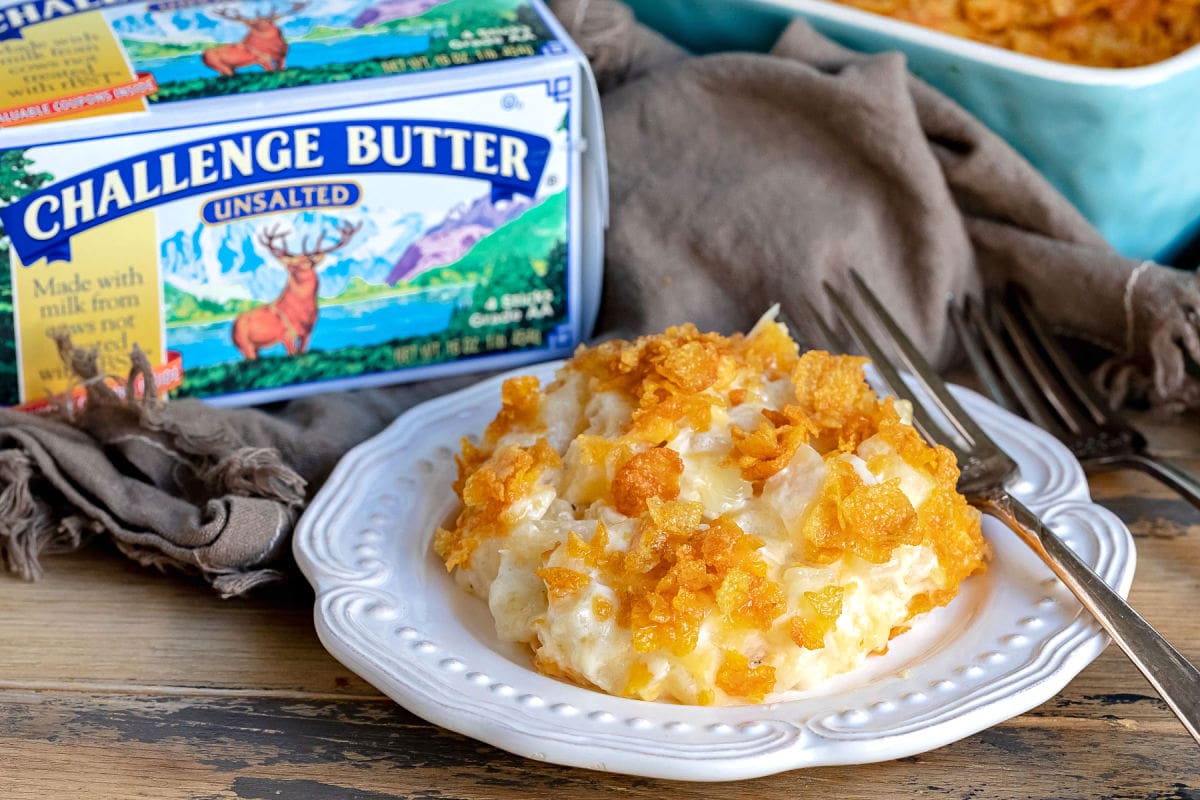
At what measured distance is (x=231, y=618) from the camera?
1565mm

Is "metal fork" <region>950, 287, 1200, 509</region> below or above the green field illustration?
below

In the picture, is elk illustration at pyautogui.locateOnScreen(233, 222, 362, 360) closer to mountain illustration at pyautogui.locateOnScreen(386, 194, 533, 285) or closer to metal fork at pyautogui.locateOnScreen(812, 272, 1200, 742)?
mountain illustration at pyautogui.locateOnScreen(386, 194, 533, 285)

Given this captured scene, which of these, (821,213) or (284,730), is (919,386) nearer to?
(821,213)

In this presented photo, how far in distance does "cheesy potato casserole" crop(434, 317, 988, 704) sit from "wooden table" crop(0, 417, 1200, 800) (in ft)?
0.41

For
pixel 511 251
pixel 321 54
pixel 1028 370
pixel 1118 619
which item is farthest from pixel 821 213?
pixel 1118 619

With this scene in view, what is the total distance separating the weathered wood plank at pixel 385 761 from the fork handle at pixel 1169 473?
A: 427 mm

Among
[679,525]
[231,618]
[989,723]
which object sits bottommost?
[231,618]

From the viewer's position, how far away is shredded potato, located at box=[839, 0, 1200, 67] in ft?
7.14

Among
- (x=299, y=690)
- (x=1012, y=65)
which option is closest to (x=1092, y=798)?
(x=299, y=690)

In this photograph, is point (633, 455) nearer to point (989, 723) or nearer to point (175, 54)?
point (989, 723)

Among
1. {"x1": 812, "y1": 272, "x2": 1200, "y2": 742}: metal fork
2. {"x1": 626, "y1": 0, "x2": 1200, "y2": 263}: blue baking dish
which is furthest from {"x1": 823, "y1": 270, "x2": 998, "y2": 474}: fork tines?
{"x1": 626, "y1": 0, "x2": 1200, "y2": 263}: blue baking dish

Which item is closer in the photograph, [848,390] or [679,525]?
[679,525]

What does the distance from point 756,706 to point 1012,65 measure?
1198 millimetres

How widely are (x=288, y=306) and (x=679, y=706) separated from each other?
889 mm
